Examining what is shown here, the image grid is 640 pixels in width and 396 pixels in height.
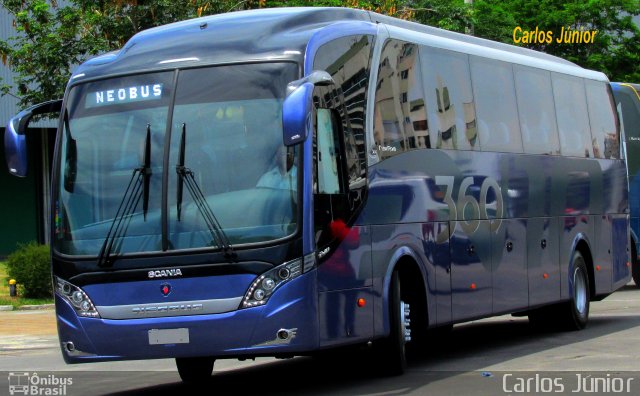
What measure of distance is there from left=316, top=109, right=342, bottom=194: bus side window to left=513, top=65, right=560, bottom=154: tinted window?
16.9 feet

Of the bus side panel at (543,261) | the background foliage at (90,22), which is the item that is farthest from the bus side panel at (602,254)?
the background foliage at (90,22)

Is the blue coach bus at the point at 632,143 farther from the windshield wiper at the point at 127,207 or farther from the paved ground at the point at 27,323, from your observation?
the windshield wiper at the point at 127,207

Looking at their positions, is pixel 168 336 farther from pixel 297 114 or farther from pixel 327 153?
pixel 297 114

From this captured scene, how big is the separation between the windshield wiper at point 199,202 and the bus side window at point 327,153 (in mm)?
935

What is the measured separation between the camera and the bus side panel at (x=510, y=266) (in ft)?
47.9

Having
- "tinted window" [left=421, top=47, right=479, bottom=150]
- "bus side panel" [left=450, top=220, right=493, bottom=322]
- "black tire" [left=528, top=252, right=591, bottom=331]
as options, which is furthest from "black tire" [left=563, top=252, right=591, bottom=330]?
"tinted window" [left=421, top=47, right=479, bottom=150]

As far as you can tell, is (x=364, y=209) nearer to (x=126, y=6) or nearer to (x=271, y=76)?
(x=271, y=76)

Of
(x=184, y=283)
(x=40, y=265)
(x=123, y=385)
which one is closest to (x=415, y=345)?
(x=123, y=385)

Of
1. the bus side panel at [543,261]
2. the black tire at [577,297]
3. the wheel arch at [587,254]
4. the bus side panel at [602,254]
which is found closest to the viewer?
the bus side panel at [543,261]

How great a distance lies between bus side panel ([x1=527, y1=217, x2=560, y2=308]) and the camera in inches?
615

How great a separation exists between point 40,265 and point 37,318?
3.03 metres

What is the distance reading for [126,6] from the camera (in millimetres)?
25109

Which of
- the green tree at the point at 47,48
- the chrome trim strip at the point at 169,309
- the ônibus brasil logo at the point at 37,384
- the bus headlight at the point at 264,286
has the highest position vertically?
the green tree at the point at 47,48

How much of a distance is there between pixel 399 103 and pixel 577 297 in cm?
578
